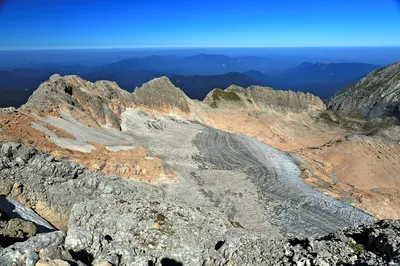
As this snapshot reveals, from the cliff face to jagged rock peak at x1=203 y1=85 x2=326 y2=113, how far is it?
40.5 metres

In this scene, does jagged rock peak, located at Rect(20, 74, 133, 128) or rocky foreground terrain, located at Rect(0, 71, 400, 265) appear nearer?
rocky foreground terrain, located at Rect(0, 71, 400, 265)

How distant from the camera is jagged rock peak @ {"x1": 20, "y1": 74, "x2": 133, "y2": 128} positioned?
33.5 meters

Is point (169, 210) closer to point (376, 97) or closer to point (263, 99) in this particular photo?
point (263, 99)

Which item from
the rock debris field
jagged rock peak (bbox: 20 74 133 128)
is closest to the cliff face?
the rock debris field

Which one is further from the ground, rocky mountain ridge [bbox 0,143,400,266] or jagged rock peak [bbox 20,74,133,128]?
jagged rock peak [bbox 20,74,133,128]

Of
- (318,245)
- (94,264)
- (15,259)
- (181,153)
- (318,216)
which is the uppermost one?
(15,259)

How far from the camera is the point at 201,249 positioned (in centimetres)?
1591

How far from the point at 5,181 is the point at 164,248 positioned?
399 inches

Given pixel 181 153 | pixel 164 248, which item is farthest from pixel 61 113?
pixel 164 248

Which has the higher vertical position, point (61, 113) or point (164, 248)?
point (61, 113)

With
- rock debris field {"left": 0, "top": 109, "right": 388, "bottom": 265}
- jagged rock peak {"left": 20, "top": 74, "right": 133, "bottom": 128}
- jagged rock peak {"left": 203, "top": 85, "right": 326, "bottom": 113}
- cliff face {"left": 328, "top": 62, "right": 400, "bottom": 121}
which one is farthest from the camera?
cliff face {"left": 328, "top": 62, "right": 400, "bottom": 121}

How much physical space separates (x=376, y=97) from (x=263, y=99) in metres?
66.8

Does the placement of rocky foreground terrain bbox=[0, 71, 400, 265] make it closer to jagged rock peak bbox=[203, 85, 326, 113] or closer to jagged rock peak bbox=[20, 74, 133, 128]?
jagged rock peak bbox=[20, 74, 133, 128]

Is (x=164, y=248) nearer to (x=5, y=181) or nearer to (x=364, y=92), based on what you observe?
(x=5, y=181)
